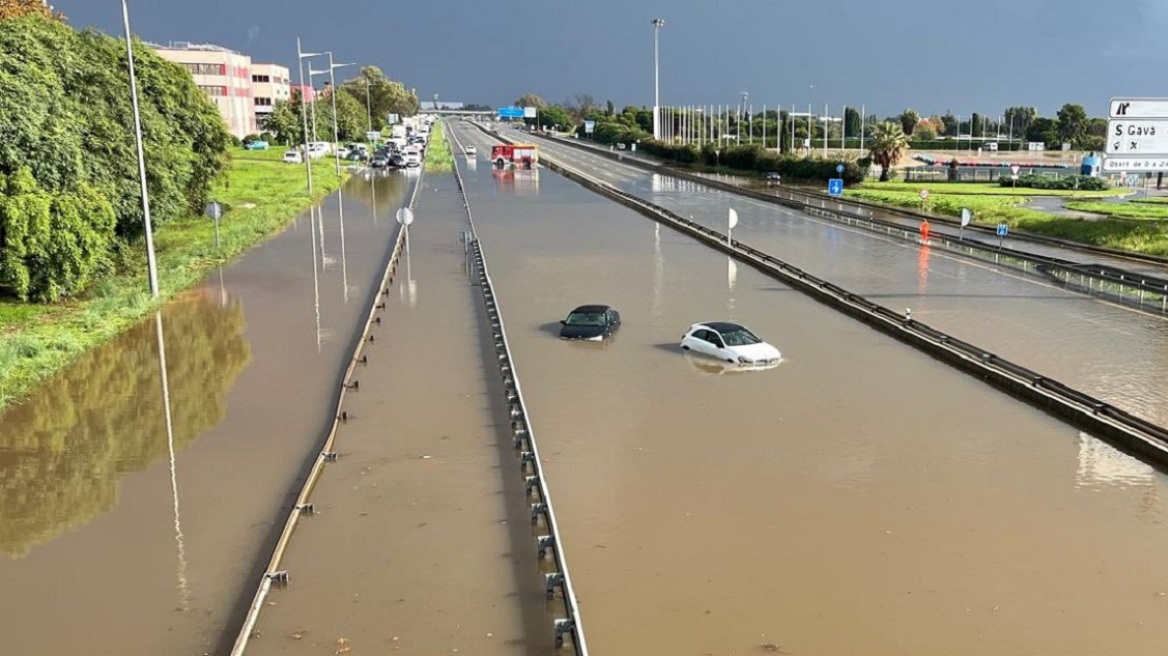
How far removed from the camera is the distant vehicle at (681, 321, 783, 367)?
Result: 21281mm

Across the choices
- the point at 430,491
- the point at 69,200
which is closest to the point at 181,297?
the point at 69,200

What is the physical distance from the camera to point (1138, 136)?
3622 centimetres

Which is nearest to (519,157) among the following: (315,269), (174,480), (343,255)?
(343,255)

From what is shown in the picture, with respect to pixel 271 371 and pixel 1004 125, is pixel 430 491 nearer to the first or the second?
pixel 271 371

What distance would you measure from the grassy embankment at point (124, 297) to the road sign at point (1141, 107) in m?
32.9

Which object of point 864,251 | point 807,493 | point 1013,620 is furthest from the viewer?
point 864,251

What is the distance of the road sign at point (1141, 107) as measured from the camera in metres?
35.8

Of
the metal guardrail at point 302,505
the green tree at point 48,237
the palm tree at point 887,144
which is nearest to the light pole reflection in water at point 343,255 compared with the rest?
the metal guardrail at point 302,505

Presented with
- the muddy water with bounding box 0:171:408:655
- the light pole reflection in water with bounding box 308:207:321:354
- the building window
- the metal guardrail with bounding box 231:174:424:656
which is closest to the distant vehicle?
the metal guardrail with bounding box 231:174:424:656

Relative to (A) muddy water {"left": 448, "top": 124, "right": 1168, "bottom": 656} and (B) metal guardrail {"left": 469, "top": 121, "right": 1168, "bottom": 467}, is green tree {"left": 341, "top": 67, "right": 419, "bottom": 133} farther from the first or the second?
(A) muddy water {"left": 448, "top": 124, "right": 1168, "bottom": 656}

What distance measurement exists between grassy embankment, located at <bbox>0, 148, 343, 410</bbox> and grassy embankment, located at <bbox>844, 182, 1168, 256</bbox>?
34.7 m

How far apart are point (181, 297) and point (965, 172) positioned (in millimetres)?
79701

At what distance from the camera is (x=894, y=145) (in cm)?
7431

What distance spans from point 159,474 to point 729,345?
1169 cm
